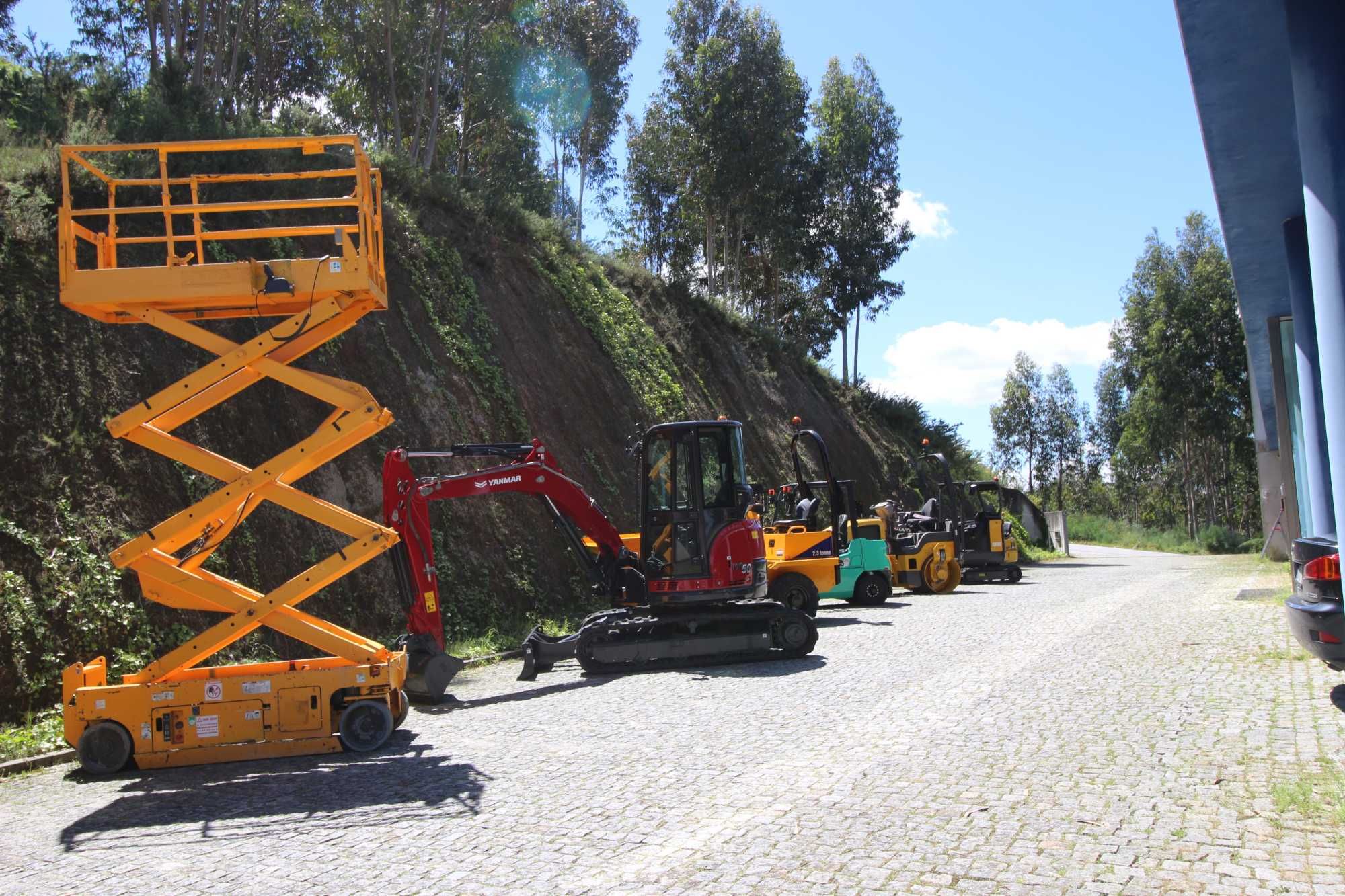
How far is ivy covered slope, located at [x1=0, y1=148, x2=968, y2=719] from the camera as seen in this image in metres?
9.52

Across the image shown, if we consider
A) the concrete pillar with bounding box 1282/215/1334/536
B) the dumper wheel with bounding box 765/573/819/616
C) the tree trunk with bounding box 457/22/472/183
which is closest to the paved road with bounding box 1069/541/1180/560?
the concrete pillar with bounding box 1282/215/1334/536

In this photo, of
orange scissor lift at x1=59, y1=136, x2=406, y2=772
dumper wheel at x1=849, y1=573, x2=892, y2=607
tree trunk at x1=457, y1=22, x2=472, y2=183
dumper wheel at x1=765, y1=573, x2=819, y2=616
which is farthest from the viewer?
tree trunk at x1=457, y1=22, x2=472, y2=183

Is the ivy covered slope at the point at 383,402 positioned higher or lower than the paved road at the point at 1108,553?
higher

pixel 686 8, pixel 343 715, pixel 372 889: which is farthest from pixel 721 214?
pixel 372 889

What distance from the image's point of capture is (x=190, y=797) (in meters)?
6.61

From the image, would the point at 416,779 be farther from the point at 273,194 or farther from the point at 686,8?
the point at 686,8

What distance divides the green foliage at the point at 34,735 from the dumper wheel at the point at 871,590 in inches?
519

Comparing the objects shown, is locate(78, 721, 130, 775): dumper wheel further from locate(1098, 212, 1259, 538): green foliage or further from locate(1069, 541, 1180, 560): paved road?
locate(1098, 212, 1259, 538): green foliage

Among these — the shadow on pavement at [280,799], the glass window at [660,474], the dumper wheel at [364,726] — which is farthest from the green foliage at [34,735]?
the glass window at [660,474]

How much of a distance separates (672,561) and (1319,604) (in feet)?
21.5

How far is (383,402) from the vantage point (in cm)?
1485

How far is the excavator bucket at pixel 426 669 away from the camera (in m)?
9.52

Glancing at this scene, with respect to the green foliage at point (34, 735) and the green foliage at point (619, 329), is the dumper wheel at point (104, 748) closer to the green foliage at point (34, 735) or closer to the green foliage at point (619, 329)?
the green foliage at point (34, 735)

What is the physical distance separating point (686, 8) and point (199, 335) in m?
28.0
